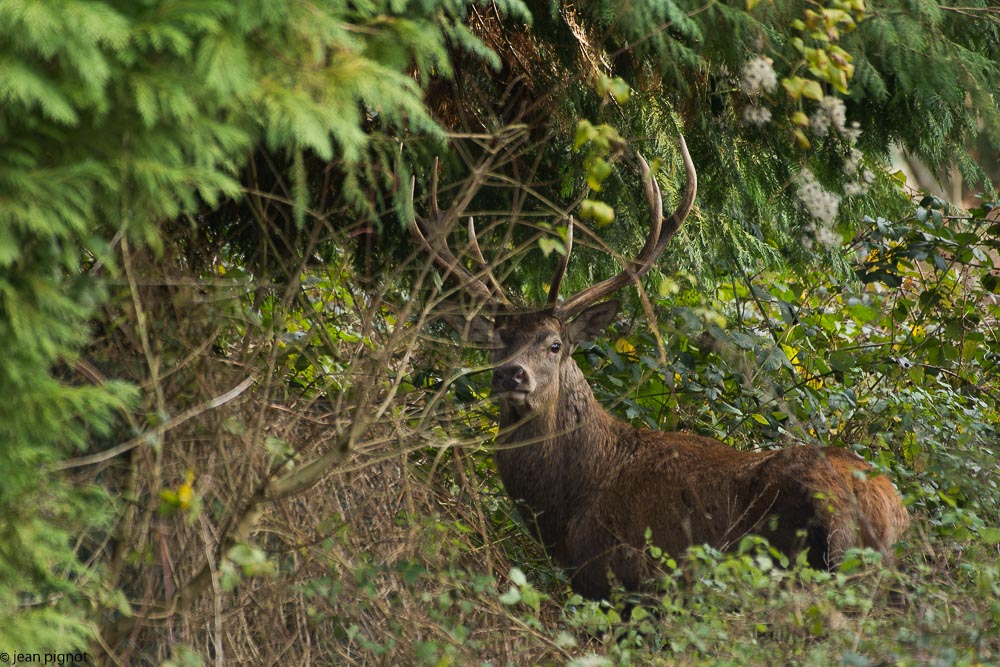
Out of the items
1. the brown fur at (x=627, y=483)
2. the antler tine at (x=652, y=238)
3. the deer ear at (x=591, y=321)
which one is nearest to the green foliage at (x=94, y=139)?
the antler tine at (x=652, y=238)

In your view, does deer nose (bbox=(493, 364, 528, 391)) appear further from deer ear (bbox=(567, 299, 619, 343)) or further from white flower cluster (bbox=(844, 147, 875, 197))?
white flower cluster (bbox=(844, 147, 875, 197))

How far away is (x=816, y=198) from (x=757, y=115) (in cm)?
61

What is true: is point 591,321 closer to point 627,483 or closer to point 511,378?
point 511,378

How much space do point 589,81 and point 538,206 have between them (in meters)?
0.80

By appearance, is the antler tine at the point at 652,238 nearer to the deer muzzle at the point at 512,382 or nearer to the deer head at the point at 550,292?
the deer head at the point at 550,292

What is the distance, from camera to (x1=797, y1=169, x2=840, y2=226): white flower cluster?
6621 millimetres

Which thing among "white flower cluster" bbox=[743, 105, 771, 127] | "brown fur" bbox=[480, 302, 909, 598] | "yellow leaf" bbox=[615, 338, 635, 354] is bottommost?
"yellow leaf" bbox=[615, 338, 635, 354]

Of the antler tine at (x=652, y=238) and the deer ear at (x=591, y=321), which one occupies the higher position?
the antler tine at (x=652, y=238)

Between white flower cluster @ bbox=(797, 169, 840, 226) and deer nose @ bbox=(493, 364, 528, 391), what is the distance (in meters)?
1.90

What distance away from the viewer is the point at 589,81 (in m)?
6.13

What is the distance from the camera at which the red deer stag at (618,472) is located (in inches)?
231

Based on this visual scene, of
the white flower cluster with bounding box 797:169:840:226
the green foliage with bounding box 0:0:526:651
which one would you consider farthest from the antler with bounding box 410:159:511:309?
the white flower cluster with bounding box 797:169:840:226

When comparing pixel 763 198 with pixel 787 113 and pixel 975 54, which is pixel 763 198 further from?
pixel 975 54

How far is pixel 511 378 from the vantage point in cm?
624
